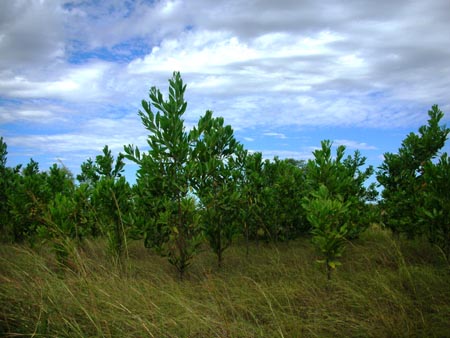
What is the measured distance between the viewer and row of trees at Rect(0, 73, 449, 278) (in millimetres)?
6801

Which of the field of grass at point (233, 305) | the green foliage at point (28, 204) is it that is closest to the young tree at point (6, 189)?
the green foliage at point (28, 204)

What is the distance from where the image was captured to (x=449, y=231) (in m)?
7.50

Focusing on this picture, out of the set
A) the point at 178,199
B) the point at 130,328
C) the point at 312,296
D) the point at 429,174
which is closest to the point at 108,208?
the point at 178,199

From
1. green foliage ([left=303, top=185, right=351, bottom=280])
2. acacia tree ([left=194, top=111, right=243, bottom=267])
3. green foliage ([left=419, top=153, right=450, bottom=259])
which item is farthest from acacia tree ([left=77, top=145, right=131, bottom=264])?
green foliage ([left=419, top=153, right=450, bottom=259])

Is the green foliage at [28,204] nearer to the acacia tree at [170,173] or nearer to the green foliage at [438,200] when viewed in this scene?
the acacia tree at [170,173]

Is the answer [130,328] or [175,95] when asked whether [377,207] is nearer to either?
[175,95]

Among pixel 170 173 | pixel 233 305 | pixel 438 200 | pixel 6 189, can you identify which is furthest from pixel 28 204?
pixel 438 200

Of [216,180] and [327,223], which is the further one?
[216,180]

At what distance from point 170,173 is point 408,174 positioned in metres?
6.72

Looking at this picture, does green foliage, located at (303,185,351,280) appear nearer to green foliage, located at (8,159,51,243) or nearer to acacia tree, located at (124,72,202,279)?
acacia tree, located at (124,72,202,279)

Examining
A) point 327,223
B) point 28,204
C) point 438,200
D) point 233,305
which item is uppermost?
point 438,200

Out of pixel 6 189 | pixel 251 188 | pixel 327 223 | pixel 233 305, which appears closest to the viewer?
pixel 233 305

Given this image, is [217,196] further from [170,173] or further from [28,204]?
[28,204]

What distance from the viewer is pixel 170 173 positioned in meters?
6.95
